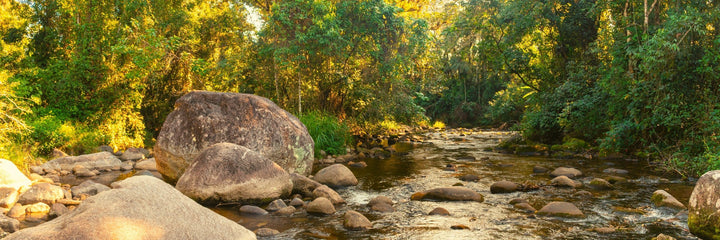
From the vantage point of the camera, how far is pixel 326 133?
15.9m

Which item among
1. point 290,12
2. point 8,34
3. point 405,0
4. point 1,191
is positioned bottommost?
point 1,191

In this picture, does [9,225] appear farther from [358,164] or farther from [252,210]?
[358,164]

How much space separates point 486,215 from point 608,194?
312 centimetres

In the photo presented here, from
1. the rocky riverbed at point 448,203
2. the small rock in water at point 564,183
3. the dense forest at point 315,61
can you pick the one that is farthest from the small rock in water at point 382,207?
the dense forest at point 315,61

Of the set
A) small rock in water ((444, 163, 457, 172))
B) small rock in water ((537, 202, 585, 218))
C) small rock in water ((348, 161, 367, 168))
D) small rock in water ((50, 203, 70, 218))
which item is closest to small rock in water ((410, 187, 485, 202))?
small rock in water ((537, 202, 585, 218))

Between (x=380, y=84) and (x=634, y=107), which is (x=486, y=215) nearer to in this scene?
(x=634, y=107)

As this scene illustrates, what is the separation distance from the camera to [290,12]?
16.5m

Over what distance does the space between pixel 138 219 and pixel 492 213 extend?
212 inches

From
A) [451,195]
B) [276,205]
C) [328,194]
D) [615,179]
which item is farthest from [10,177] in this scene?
[615,179]

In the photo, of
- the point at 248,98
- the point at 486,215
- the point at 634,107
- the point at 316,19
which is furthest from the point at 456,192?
the point at 316,19

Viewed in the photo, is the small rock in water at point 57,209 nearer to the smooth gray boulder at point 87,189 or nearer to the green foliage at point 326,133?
the smooth gray boulder at point 87,189

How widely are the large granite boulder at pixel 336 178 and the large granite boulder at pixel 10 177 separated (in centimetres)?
547

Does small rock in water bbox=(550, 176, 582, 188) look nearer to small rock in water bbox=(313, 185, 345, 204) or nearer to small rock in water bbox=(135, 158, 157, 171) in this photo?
small rock in water bbox=(313, 185, 345, 204)

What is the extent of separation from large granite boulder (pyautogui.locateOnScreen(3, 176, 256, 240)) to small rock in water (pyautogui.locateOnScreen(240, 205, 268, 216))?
239 centimetres
